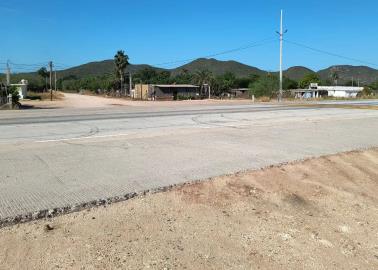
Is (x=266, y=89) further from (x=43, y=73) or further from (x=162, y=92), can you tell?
(x=43, y=73)

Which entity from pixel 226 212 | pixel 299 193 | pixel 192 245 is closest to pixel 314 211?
pixel 299 193

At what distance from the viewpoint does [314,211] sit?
6.25 m

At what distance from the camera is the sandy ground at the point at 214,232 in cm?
436

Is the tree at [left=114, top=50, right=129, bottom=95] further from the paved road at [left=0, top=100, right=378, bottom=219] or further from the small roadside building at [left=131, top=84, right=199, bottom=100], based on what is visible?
the paved road at [left=0, top=100, right=378, bottom=219]

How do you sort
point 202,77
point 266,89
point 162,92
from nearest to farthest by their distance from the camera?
point 266,89, point 162,92, point 202,77

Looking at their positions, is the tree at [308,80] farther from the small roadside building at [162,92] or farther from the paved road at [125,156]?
the paved road at [125,156]

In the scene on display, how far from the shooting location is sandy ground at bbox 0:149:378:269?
4363 millimetres

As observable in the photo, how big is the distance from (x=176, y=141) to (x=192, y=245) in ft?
22.5

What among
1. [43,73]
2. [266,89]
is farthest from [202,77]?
[43,73]

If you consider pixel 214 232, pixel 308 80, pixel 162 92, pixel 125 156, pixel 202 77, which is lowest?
pixel 214 232

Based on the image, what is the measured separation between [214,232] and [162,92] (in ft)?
284

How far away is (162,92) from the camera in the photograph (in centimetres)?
9081

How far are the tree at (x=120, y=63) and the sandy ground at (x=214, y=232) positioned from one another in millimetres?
93898

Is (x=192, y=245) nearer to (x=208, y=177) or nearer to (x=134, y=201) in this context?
(x=134, y=201)
